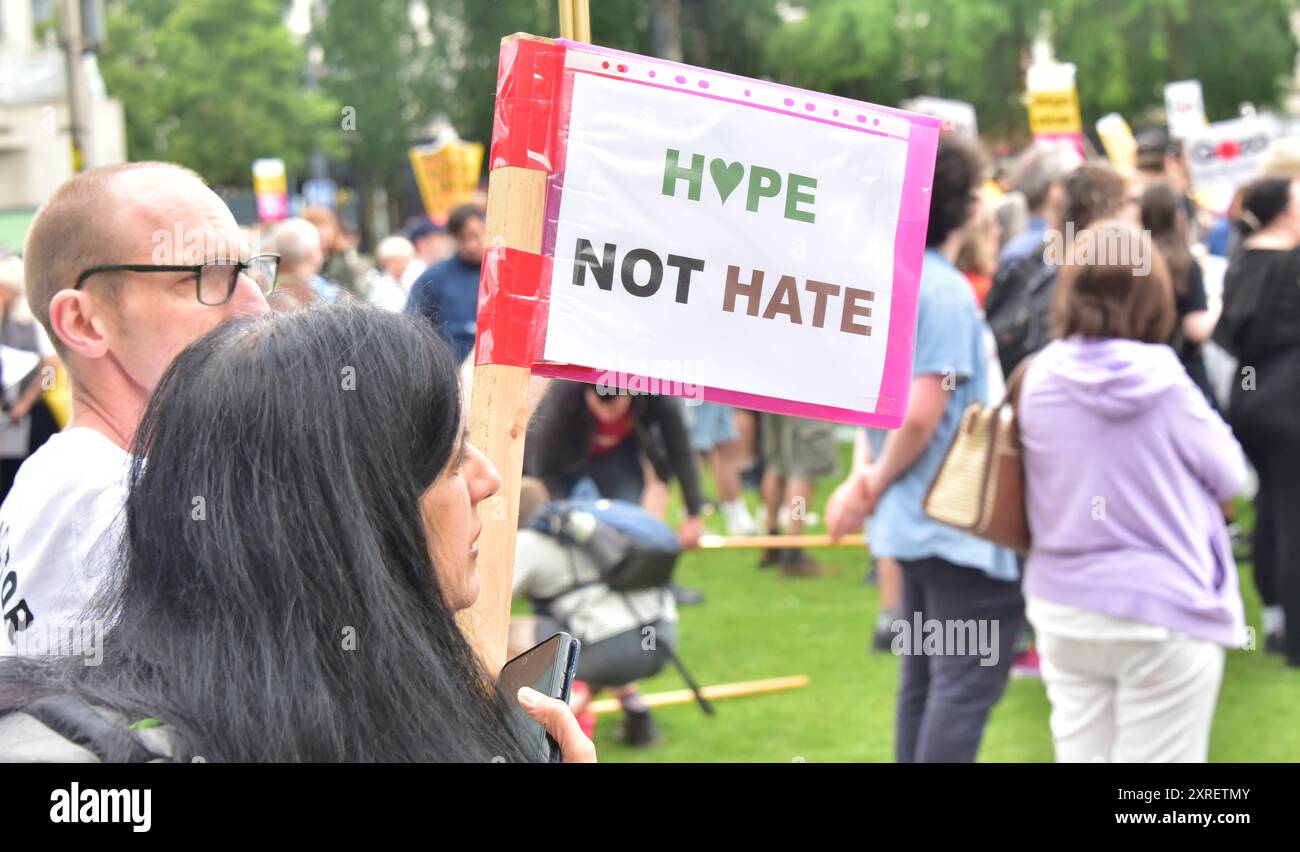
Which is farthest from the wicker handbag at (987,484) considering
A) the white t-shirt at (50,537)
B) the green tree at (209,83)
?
the green tree at (209,83)

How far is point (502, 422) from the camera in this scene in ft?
7.27

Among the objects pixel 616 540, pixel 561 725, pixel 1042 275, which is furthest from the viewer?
pixel 1042 275

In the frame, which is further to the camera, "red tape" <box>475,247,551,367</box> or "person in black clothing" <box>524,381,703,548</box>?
"person in black clothing" <box>524,381,703,548</box>

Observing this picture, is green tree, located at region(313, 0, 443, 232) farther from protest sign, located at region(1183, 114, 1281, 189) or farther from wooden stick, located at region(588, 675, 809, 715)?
wooden stick, located at region(588, 675, 809, 715)

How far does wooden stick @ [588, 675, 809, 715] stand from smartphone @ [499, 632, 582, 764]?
450 cm

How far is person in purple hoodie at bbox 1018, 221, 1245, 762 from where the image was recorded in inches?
156

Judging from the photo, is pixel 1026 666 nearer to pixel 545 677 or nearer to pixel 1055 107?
pixel 1055 107

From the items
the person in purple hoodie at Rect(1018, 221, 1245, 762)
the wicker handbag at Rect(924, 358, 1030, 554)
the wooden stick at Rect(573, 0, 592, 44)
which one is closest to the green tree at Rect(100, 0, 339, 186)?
the wicker handbag at Rect(924, 358, 1030, 554)

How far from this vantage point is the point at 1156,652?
3.98 metres

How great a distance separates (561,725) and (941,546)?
111 inches

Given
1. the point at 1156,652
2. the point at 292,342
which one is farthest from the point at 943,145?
the point at 292,342

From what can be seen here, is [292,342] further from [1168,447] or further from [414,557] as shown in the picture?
[1168,447]

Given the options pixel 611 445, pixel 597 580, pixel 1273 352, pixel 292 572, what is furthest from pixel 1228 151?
pixel 292 572
